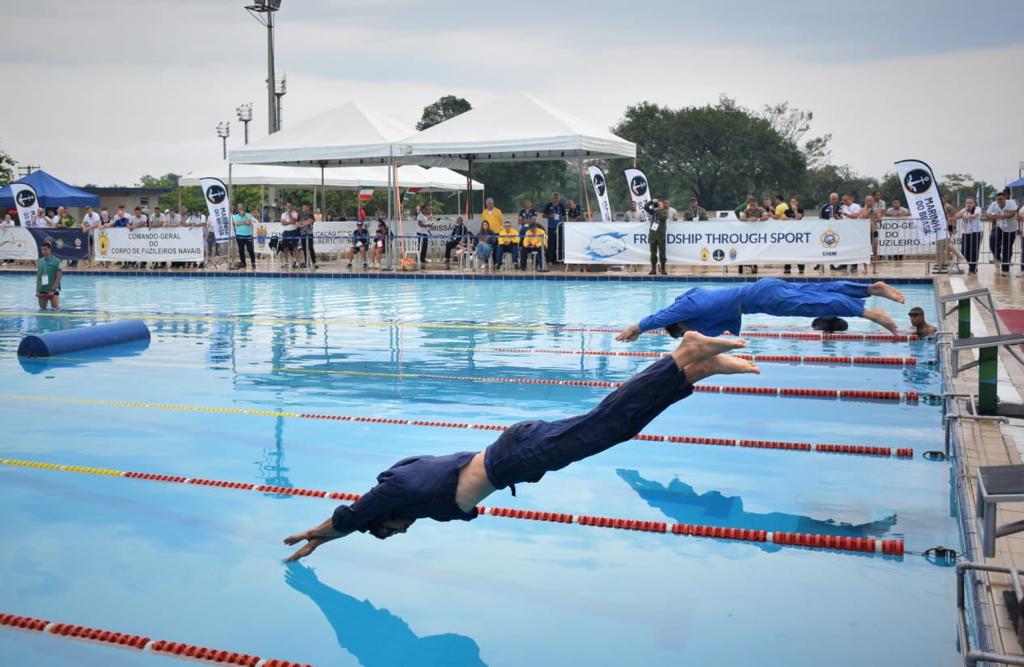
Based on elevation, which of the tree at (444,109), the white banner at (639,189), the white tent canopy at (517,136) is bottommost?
the white banner at (639,189)

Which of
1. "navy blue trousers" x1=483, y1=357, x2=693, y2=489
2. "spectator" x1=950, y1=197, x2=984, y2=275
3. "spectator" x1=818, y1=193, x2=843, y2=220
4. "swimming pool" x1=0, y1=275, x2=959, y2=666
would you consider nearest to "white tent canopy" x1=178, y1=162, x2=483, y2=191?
"spectator" x1=818, y1=193, x2=843, y2=220

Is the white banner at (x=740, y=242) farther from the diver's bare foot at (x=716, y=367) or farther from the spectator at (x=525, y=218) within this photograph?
the diver's bare foot at (x=716, y=367)

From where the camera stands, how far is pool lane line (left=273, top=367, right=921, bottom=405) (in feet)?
26.5

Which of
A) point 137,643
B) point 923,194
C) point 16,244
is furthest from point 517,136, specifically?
point 137,643

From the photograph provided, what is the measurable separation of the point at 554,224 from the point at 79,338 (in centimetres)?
1222

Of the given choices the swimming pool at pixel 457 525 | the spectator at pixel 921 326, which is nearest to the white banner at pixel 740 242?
the swimming pool at pixel 457 525

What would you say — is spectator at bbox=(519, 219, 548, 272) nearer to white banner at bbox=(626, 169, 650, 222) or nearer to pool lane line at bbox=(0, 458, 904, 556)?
white banner at bbox=(626, 169, 650, 222)

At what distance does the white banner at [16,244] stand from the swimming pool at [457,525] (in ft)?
58.2

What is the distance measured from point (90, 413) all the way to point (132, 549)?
11.4ft

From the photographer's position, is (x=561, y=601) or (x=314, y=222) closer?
(x=561, y=601)

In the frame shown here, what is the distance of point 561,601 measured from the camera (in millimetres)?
4145

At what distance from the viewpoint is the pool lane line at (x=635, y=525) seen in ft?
15.3

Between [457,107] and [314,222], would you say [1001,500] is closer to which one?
→ [314,222]

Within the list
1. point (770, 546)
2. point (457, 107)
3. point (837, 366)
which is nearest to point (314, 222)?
point (837, 366)
